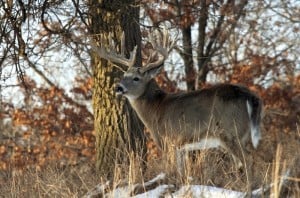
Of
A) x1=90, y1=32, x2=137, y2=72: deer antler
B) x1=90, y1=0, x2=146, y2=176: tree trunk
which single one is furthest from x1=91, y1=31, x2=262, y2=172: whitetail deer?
x1=90, y1=0, x2=146, y2=176: tree trunk

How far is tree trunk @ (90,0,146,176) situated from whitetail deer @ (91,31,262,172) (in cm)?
20

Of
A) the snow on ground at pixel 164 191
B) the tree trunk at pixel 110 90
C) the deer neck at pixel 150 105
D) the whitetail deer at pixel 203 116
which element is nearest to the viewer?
the snow on ground at pixel 164 191

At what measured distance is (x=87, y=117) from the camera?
17281 millimetres

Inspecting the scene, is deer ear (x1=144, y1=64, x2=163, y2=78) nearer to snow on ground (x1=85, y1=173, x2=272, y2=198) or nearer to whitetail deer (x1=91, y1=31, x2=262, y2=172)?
whitetail deer (x1=91, y1=31, x2=262, y2=172)

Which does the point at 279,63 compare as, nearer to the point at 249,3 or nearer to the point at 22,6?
the point at 249,3

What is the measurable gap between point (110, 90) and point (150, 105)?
1048 millimetres

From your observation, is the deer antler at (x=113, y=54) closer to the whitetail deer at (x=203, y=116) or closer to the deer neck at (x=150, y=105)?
the whitetail deer at (x=203, y=116)

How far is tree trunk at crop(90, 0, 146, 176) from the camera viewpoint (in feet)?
30.9

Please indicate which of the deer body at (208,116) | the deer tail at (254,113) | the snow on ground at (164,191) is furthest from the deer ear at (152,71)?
the snow on ground at (164,191)

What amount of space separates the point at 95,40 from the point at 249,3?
7.95 metres

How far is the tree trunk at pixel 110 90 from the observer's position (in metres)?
9.41

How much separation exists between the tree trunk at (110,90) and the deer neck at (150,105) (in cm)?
50

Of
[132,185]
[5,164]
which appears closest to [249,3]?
[5,164]

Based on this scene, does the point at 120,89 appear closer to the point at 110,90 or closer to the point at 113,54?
the point at 110,90
